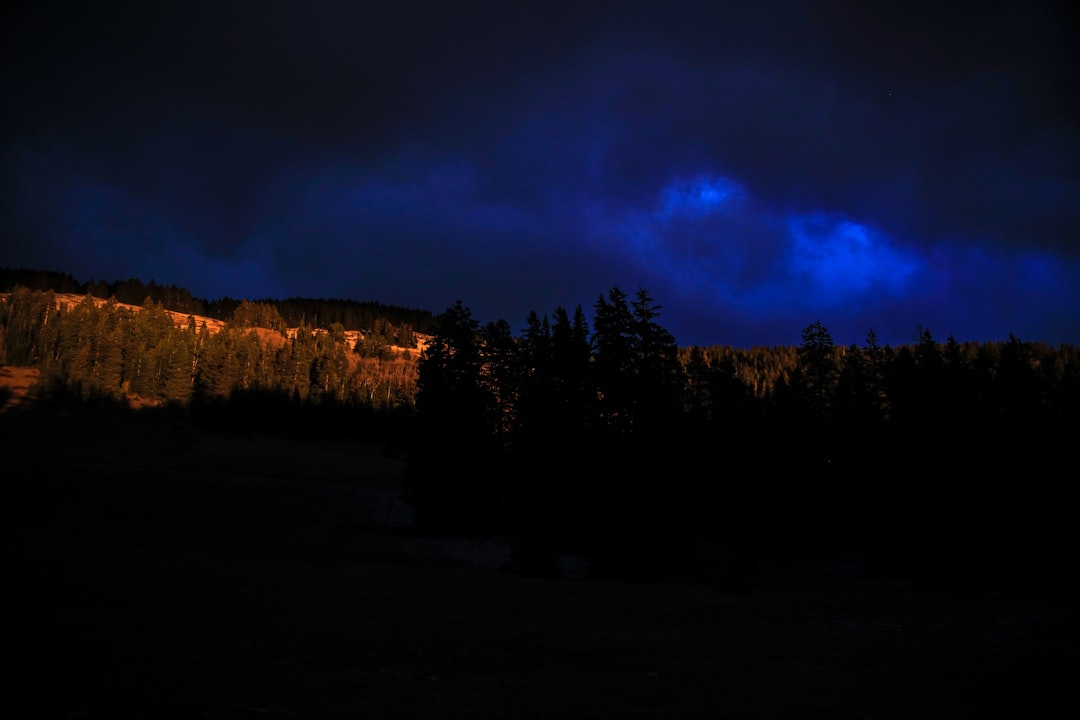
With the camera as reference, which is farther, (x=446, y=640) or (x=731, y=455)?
(x=731, y=455)

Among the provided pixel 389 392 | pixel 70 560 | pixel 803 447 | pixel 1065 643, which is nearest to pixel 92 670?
pixel 70 560

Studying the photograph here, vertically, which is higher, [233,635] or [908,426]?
[908,426]

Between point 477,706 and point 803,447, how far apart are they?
45.1 metres

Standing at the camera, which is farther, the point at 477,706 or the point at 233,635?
the point at 233,635

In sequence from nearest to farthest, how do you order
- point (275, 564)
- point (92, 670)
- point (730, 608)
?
point (92, 670), point (730, 608), point (275, 564)

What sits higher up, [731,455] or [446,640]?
[731,455]

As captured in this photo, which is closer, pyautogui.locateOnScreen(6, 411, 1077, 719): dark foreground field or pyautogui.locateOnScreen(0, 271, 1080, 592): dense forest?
pyautogui.locateOnScreen(6, 411, 1077, 719): dark foreground field

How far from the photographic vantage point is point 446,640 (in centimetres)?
1362

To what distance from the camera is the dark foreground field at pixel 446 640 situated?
8.69 meters

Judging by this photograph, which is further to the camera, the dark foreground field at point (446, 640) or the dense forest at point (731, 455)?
the dense forest at point (731, 455)

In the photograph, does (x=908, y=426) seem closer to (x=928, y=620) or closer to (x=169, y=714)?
(x=928, y=620)

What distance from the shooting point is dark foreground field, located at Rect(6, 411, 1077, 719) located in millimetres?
8688

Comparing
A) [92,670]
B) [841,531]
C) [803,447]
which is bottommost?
[841,531]

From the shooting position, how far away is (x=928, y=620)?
18297 millimetres
